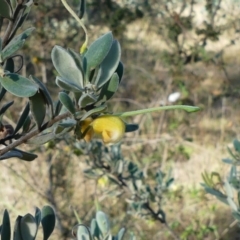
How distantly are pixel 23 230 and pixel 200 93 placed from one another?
12.1 ft

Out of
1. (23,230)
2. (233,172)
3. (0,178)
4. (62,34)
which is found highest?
(23,230)

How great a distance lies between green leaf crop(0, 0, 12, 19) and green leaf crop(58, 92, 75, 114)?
0.38 feet

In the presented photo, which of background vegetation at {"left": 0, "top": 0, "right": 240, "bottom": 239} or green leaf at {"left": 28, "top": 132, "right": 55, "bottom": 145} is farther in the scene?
background vegetation at {"left": 0, "top": 0, "right": 240, "bottom": 239}

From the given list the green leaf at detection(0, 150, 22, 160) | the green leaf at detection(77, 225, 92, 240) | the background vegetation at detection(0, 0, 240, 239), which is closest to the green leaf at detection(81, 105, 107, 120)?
the green leaf at detection(0, 150, 22, 160)

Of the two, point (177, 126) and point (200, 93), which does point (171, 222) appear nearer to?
point (177, 126)

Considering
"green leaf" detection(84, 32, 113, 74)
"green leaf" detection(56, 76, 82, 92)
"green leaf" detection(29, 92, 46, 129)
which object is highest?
"green leaf" detection(84, 32, 113, 74)

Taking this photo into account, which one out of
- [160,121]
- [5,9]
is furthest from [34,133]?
[160,121]

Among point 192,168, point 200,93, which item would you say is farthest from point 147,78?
point 192,168

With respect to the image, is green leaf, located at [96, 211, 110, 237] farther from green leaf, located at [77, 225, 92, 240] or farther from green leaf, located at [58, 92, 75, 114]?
green leaf, located at [58, 92, 75, 114]

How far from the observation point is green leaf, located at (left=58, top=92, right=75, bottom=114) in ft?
1.48

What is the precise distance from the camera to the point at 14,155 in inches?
20.9

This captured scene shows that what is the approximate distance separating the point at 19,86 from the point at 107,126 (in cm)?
9

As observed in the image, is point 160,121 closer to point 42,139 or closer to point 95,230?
point 95,230

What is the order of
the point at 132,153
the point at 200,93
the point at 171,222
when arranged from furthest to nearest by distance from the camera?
the point at 200,93, the point at 132,153, the point at 171,222
